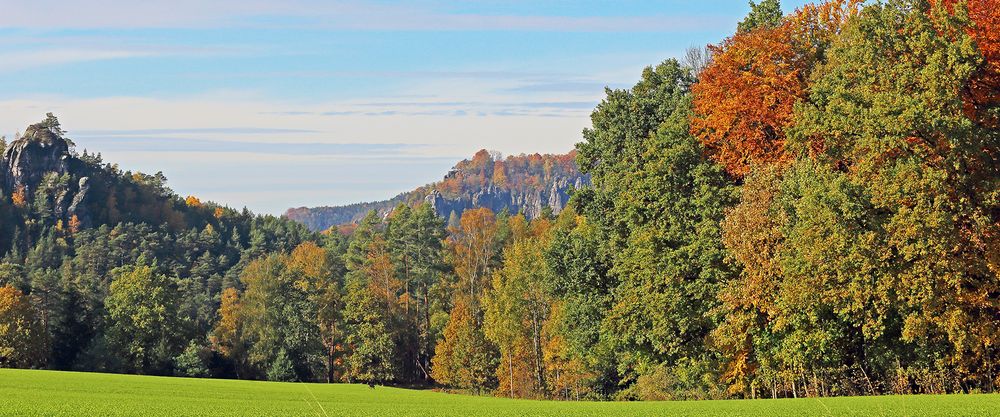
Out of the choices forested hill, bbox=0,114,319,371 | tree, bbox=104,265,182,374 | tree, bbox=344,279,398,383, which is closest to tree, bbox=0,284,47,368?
forested hill, bbox=0,114,319,371

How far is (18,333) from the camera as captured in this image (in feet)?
275

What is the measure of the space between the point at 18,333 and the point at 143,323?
9650 mm

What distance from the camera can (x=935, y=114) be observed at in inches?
1356

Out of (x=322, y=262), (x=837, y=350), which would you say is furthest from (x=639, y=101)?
(x=322, y=262)

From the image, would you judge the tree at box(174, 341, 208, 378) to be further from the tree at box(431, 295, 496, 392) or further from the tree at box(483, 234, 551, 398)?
the tree at box(483, 234, 551, 398)

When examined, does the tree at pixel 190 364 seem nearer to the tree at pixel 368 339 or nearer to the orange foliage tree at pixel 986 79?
the tree at pixel 368 339

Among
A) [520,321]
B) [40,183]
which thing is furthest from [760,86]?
[40,183]

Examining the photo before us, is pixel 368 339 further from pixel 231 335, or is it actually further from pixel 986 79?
pixel 986 79

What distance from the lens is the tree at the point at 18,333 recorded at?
83188 mm

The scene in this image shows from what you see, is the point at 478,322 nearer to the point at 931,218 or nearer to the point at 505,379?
the point at 505,379

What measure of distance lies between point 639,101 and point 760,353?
13.9 metres

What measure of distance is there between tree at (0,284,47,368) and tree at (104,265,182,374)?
5.77 metres

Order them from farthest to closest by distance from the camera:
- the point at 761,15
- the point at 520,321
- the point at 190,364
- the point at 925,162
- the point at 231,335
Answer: the point at 231,335, the point at 190,364, the point at 520,321, the point at 761,15, the point at 925,162

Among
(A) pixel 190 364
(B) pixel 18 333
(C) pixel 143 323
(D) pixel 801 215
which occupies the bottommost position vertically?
(A) pixel 190 364
